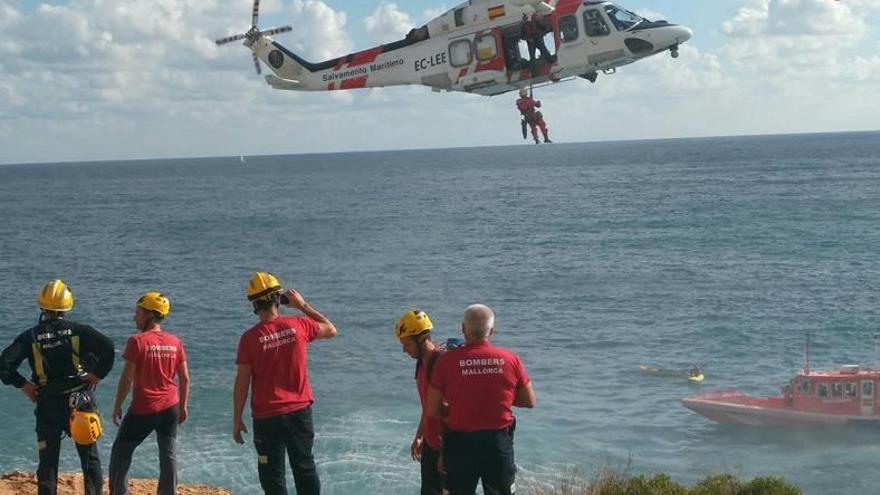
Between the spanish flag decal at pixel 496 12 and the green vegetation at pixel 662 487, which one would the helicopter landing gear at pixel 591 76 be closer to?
the spanish flag decal at pixel 496 12

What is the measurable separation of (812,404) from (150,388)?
33.0 metres

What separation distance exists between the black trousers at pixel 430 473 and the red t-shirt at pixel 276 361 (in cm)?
105

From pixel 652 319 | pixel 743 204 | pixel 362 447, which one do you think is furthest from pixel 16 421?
pixel 743 204

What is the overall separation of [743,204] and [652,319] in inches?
2150

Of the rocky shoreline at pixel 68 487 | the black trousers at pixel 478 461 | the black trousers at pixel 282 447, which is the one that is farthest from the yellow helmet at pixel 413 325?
the rocky shoreline at pixel 68 487

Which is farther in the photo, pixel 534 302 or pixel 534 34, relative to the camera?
pixel 534 302

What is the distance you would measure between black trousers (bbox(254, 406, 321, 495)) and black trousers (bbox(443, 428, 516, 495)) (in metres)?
1.21

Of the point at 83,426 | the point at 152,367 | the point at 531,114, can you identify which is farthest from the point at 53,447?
the point at 531,114

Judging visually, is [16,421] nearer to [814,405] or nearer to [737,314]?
[814,405]

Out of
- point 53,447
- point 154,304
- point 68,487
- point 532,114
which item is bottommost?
point 68,487

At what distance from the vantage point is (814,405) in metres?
36.3

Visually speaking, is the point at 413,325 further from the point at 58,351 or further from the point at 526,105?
the point at 526,105

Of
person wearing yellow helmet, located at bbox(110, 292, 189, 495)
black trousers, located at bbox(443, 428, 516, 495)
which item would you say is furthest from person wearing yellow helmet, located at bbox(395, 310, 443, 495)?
person wearing yellow helmet, located at bbox(110, 292, 189, 495)

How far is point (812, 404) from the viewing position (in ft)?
119
